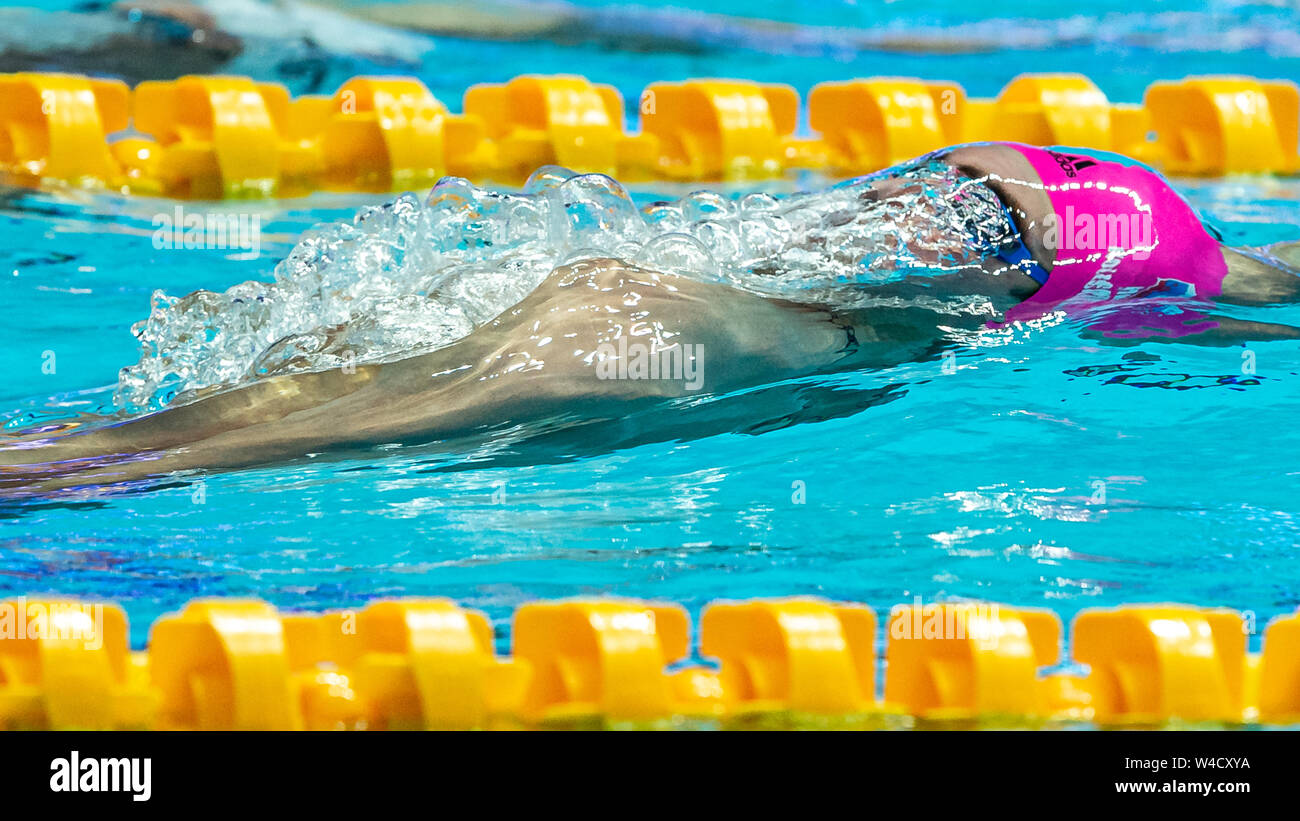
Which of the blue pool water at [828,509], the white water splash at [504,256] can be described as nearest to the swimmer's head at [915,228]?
the white water splash at [504,256]

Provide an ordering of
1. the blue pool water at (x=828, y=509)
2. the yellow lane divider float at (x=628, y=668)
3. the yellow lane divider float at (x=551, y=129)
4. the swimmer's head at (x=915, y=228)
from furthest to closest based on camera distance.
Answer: the yellow lane divider float at (x=551, y=129) → the swimmer's head at (x=915, y=228) → the blue pool water at (x=828, y=509) → the yellow lane divider float at (x=628, y=668)

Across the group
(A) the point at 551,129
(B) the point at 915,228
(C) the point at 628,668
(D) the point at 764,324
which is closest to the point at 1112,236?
(B) the point at 915,228

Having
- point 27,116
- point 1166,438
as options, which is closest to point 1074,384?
point 1166,438

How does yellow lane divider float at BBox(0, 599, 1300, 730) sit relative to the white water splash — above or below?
below

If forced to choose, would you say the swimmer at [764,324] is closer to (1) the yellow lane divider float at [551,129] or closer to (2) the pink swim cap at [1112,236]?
(2) the pink swim cap at [1112,236]

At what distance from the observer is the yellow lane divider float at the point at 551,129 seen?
5578 mm

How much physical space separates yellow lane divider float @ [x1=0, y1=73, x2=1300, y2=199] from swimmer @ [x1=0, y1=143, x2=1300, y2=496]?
2.07m

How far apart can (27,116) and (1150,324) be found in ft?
13.6

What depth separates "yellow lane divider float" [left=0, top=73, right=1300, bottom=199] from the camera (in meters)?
5.58

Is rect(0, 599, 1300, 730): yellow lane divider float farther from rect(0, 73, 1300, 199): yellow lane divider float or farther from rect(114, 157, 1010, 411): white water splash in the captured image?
rect(0, 73, 1300, 199): yellow lane divider float

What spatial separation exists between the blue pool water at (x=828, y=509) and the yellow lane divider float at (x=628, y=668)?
23cm

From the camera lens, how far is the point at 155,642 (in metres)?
2.18

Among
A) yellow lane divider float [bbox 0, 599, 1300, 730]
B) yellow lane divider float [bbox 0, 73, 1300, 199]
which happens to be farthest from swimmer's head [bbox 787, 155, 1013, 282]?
yellow lane divider float [bbox 0, 73, 1300, 199]

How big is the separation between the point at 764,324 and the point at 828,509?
595 millimetres
